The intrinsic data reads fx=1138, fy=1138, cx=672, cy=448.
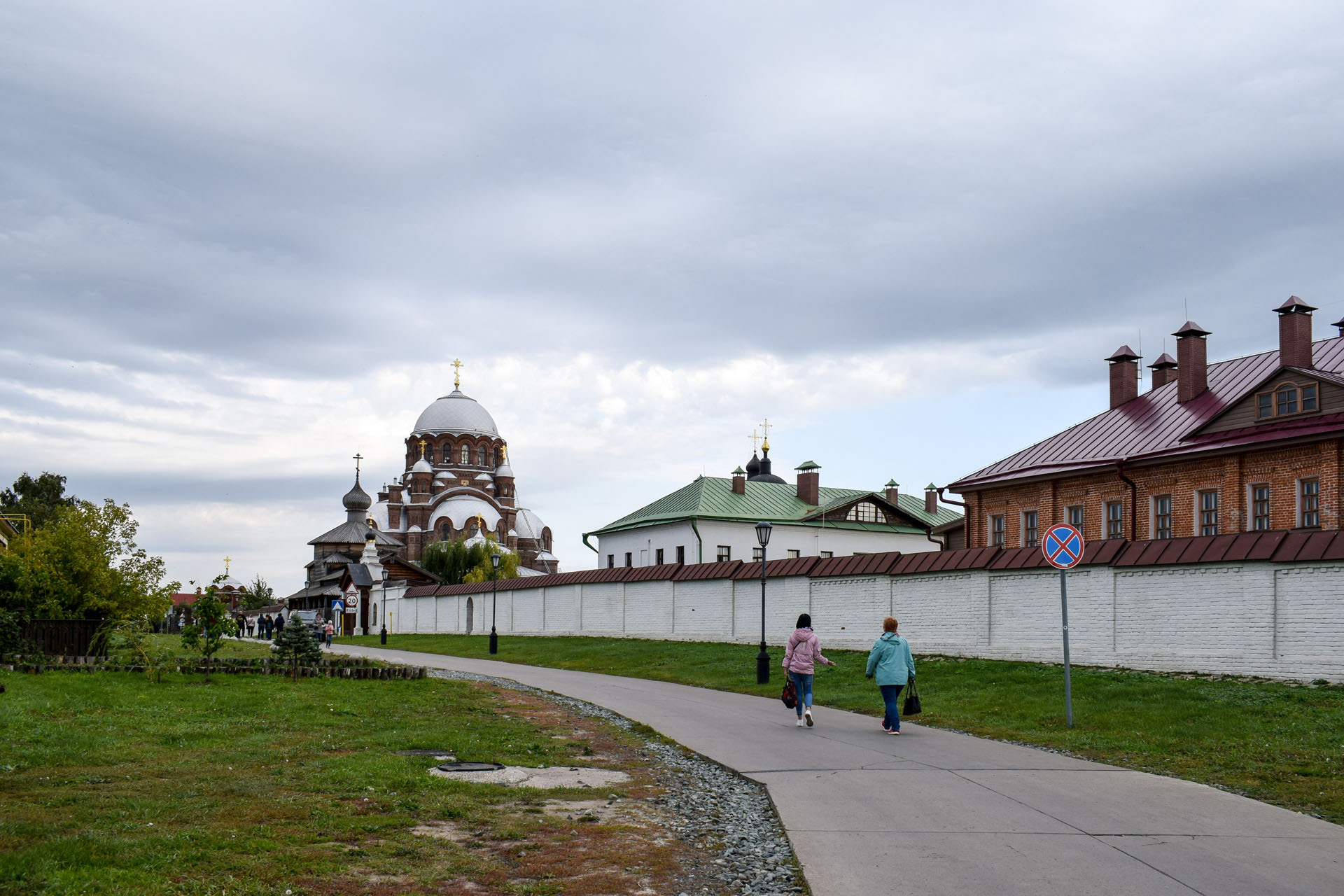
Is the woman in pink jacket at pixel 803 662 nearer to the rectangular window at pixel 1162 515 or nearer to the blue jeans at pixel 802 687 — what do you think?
the blue jeans at pixel 802 687

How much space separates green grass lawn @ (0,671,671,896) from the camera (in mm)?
6375

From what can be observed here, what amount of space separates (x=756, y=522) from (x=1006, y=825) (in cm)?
4323

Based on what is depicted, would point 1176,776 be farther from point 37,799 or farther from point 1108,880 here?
point 37,799

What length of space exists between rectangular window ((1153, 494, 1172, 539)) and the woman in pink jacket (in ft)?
63.5

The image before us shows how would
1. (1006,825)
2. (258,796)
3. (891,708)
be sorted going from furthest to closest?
(891,708) → (258,796) → (1006,825)

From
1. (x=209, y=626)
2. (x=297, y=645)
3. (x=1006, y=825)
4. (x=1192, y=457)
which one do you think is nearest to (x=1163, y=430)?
(x=1192, y=457)

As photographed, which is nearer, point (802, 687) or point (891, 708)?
point (891, 708)

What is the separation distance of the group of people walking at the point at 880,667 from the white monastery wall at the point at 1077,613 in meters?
6.35

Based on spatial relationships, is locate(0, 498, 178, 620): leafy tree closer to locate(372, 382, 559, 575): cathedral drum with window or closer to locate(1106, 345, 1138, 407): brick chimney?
locate(1106, 345, 1138, 407): brick chimney

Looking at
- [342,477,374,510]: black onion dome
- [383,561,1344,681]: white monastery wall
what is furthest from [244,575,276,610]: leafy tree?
[383,561,1344,681]: white monastery wall

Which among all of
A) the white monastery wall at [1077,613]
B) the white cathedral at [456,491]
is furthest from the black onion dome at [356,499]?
the white monastery wall at [1077,613]

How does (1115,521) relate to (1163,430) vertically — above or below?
below

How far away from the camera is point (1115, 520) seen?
108 ft

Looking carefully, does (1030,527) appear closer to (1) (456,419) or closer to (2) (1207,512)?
(2) (1207,512)
